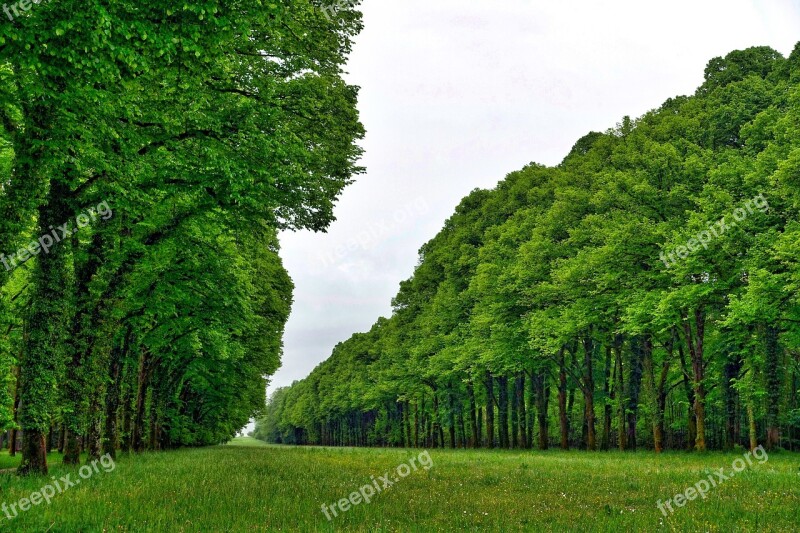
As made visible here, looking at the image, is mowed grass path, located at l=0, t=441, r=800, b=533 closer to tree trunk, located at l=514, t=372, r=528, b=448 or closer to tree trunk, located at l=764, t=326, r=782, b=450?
tree trunk, located at l=764, t=326, r=782, b=450

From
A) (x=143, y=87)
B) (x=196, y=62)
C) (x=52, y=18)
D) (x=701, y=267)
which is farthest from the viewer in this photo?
(x=701, y=267)

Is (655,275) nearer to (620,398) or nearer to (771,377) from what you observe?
(771,377)

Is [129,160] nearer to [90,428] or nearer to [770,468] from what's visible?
[90,428]

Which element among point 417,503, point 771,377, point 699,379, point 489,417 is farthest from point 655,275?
point 489,417

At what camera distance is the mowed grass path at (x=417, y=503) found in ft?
27.8

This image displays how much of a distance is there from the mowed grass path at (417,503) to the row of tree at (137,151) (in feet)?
12.6

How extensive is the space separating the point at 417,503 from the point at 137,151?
10783mm

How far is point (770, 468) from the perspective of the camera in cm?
1691

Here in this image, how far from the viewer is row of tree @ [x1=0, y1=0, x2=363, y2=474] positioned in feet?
28.3

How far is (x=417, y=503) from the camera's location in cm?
1076

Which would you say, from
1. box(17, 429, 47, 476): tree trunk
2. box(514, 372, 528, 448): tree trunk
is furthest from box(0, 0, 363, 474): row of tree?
box(514, 372, 528, 448): tree trunk

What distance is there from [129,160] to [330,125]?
5564mm

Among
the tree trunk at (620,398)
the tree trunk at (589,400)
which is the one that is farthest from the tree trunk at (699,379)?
the tree trunk at (589,400)

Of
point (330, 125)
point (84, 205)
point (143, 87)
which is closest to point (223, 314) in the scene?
point (84, 205)
